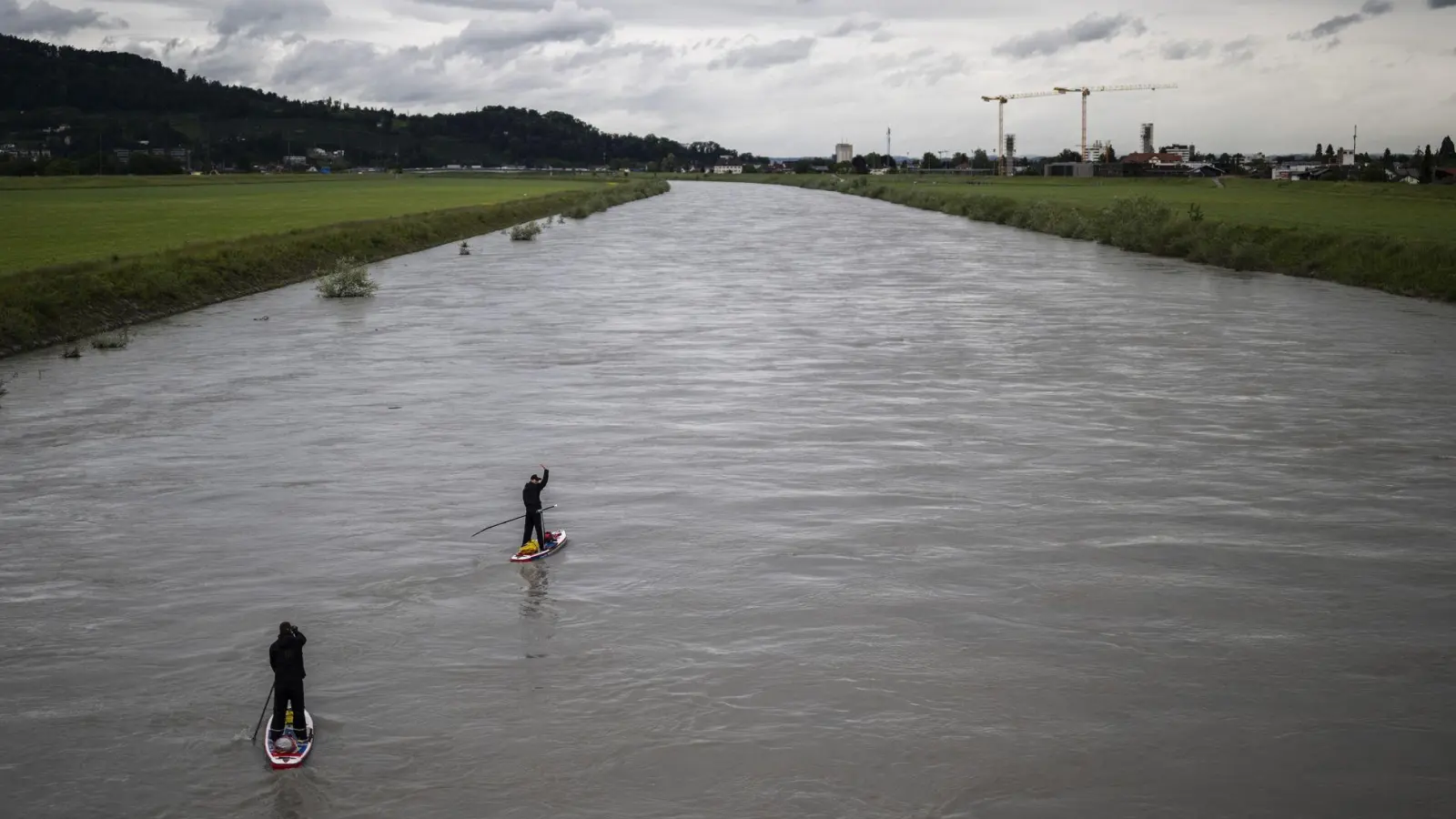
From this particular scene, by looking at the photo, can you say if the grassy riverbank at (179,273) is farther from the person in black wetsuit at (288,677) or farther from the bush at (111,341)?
the person in black wetsuit at (288,677)

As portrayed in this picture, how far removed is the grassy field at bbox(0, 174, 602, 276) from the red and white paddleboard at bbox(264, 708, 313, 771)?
111 feet

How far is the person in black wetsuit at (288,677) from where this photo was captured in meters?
11.0

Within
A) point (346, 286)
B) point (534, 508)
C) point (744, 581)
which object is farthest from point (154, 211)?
point (744, 581)

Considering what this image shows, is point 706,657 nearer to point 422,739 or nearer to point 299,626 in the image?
point 422,739

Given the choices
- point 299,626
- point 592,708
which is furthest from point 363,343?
point 592,708

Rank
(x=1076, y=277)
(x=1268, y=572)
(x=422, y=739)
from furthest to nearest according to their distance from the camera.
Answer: (x=1076, y=277), (x=1268, y=572), (x=422, y=739)

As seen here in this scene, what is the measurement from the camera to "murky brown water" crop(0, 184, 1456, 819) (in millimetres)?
11031

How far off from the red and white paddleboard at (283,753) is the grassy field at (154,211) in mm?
33887

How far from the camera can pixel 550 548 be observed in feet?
53.8

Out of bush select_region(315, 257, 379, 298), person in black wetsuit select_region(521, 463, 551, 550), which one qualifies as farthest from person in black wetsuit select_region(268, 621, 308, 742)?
bush select_region(315, 257, 379, 298)

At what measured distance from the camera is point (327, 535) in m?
17.4

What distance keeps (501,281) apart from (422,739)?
137 ft

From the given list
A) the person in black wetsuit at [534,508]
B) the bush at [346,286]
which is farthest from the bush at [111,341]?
the person in black wetsuit at [534,508]

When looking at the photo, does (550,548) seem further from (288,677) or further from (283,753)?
(283,753)
